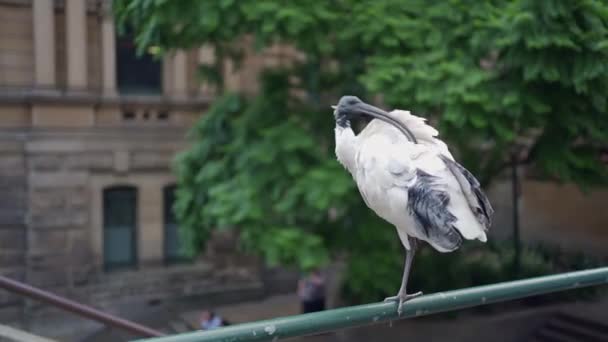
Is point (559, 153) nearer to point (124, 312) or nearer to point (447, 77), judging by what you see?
point (447, 77)

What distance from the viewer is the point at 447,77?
7844 mm

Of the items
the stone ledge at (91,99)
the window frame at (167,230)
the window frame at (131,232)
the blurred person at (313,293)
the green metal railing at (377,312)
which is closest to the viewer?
the green metal railing at (377,312)

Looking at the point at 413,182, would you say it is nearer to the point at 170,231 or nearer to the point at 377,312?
the point at 377,312

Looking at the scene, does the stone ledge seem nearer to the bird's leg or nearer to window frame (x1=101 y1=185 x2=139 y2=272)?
window frame (x1=101 y1=185 x2=139 y2=272)

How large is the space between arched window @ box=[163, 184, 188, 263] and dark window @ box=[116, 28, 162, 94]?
230cm

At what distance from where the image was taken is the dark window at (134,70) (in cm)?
1301

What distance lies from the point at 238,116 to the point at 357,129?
7.41 ft

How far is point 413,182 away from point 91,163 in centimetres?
1056

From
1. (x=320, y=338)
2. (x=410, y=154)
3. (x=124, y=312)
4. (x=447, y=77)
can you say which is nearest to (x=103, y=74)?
(x=124, y=312)

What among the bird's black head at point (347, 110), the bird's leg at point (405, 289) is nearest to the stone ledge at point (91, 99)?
the bird's black head at point (347, 110)

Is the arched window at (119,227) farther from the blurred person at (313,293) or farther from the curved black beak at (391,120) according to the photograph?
the curved black beak at (391,120)

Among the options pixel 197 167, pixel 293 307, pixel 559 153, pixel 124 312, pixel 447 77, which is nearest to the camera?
pixel 447 77

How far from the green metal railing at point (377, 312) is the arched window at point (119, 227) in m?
11.3

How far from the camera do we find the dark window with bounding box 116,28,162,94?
13.0m
